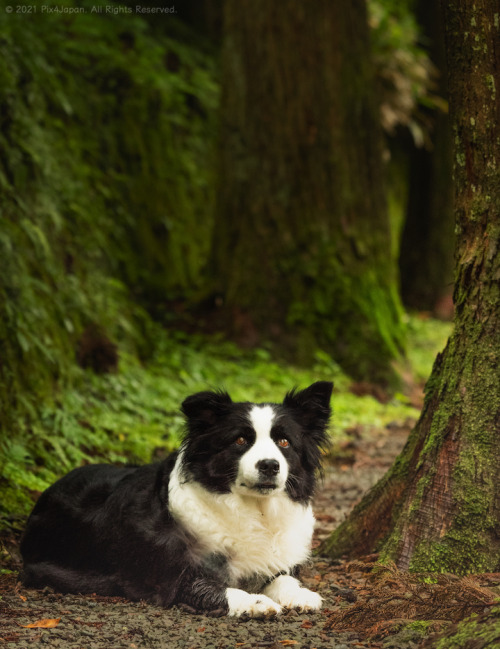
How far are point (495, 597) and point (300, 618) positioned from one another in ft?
3.37

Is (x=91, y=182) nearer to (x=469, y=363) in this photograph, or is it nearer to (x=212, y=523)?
(x=212, y=523)

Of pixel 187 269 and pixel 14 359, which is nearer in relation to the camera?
Answer: pixel 14 359

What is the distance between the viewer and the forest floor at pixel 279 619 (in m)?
3.51

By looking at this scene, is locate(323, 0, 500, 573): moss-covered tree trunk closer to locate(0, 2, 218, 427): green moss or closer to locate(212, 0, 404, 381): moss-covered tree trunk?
locate(0, 2, 218, 427): green moss

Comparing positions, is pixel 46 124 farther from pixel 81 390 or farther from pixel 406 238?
pixel 406 238

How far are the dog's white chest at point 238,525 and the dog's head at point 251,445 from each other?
0.27ft

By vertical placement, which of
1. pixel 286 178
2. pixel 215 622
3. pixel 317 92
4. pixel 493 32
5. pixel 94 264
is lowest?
pixel 215 622

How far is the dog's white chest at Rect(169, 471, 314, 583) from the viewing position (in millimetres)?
4199

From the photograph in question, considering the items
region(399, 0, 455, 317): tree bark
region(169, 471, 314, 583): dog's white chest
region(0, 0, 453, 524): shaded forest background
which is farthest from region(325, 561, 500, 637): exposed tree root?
region(399, 0, 455, 317): tree bark

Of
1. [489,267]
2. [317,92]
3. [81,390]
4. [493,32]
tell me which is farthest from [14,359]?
[317,92]

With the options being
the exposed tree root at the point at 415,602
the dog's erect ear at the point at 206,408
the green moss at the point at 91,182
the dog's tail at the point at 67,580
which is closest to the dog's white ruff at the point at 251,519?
the dog's erect ear at the point at 206,408

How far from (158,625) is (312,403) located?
154 centimetres

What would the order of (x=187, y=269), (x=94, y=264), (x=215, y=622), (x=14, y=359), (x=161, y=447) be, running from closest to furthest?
(x=215, y=622)
(x=14, y=359)
(x=161, y=447)
(x=94, y=264)
(x=187, y=269)

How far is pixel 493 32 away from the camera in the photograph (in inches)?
163
